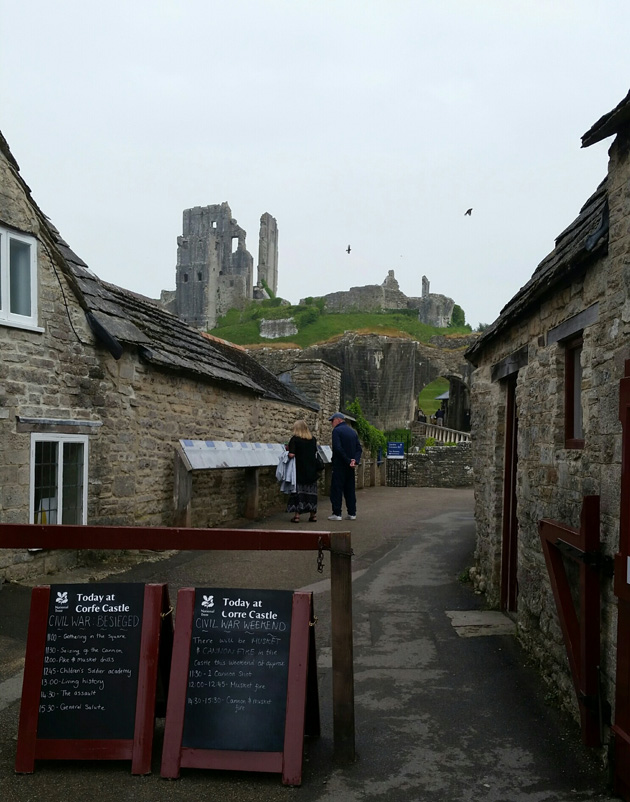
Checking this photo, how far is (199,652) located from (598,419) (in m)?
2.60

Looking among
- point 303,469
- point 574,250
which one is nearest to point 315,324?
point 303,469

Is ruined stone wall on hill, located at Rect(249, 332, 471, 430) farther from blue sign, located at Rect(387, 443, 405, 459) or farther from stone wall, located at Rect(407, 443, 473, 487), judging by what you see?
blue sign, located at Rect(387, 443, 405, 459)

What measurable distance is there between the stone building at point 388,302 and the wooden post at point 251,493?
52805 mm

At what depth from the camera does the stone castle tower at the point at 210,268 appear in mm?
72000

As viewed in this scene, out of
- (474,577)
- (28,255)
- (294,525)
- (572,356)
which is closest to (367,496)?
(294,525)

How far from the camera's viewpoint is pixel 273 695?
369cm

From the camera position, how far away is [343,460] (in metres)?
12.7

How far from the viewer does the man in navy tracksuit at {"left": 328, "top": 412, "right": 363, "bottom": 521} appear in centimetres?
1259

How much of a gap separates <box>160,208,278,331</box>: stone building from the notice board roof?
57.9 meters

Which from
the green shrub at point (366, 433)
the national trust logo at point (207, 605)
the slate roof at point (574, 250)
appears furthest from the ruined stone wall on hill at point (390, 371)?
the national trust logo at point (207, 605)

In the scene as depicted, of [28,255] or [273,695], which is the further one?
[28,255]

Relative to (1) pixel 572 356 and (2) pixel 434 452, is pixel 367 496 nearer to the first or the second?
(2) pixel 434 452

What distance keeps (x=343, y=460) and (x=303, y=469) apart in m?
0.77

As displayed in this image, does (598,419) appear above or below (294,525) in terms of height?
above
